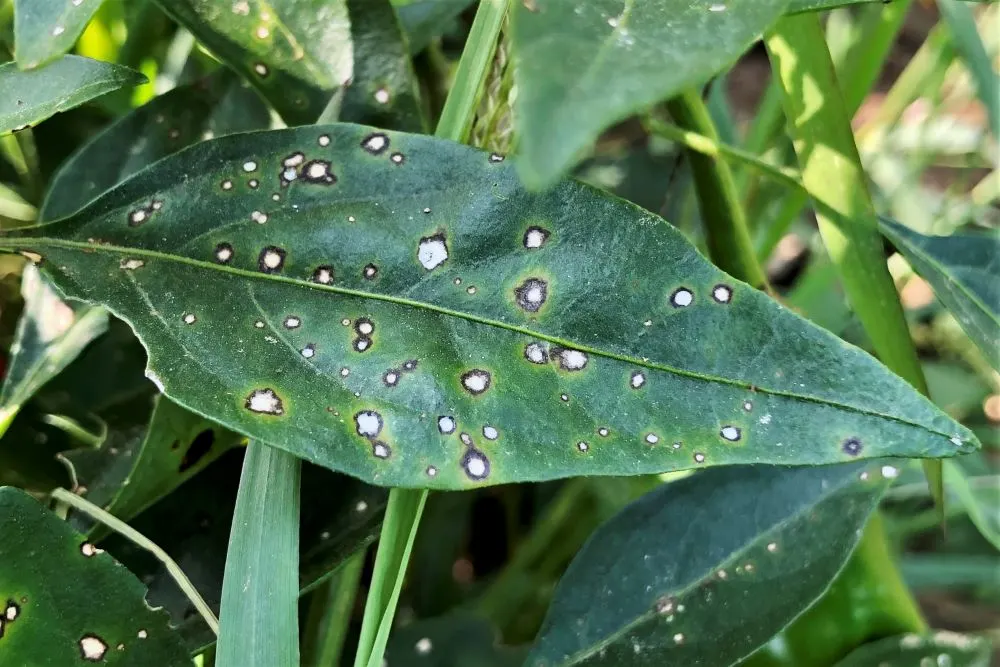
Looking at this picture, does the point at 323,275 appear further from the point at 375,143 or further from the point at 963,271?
the point at 963,271

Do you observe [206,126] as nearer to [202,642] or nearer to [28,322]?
[28,322]

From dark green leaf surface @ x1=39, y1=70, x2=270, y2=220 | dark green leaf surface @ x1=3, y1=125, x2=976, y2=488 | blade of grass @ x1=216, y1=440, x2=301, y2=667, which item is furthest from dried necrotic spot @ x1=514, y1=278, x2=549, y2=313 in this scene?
dark green leaf surface @ x1=39, y1=70, x2=270, y2=220

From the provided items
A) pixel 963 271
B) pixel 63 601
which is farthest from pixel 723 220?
pixel 63 601

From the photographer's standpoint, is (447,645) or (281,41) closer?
(281,41)

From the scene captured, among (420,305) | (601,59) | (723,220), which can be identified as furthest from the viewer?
(723,220)

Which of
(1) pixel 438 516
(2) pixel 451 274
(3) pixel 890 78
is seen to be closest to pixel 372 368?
(2) pixel 451 274

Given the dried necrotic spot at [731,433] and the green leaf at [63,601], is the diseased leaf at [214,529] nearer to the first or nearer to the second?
the green leaf at [63,601]

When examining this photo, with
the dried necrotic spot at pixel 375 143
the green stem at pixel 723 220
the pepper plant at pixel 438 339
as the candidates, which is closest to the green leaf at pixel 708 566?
the pepper plant at pixel 438 339
